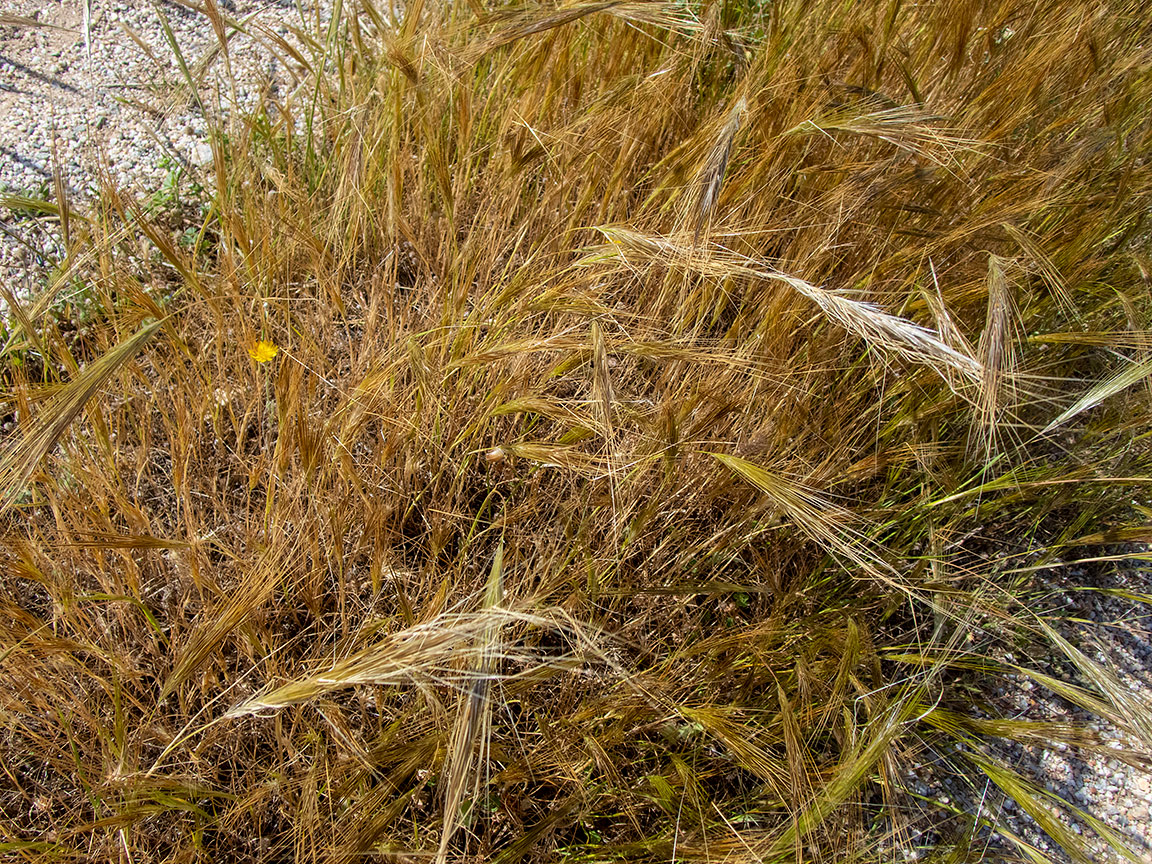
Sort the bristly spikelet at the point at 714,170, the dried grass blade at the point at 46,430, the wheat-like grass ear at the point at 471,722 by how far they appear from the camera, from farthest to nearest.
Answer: the bristly spikelet at the point at 714,170 < the dried grass blade at the point at 46,430 < the wheat-like grass ear at the point at 471,722

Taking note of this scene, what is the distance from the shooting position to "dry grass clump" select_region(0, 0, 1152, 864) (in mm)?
1103

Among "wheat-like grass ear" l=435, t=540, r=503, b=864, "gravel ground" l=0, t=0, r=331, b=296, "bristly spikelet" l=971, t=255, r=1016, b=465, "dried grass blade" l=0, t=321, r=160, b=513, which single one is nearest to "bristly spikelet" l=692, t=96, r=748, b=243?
"bristly spikelet" l=971, t=255, r=1016, b=465

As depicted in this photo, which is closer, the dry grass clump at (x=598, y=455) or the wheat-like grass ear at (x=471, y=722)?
the wheat-like grass ear at (x=471, y=722)

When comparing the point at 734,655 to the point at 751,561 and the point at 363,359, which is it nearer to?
the point at 751,561

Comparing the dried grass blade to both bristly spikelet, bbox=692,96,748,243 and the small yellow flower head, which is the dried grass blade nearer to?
the small yellow flower head

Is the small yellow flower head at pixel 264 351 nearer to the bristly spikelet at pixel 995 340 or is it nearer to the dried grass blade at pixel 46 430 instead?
the dried grass blade at pixel 46 430

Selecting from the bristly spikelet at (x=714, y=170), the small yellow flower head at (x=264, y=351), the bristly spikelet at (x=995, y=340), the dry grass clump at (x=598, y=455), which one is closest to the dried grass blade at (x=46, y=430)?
the dry grass clump at (x=598, y=455)

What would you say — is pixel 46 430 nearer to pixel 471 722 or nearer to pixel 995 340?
pixel 471 722

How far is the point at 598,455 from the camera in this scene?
51.1 inches

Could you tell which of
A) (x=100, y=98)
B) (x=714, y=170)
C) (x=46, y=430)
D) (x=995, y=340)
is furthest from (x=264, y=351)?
(x=995, y=340)

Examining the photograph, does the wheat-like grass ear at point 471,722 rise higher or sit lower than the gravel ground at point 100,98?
lower

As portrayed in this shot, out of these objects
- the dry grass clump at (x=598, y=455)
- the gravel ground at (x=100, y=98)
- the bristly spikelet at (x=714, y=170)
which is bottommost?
the dry grass clump at (x=598, y=455)

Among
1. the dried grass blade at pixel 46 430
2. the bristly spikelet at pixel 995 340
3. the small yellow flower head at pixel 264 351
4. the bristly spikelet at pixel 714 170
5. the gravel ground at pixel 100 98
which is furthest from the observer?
the gravel ground at pixel 100 98

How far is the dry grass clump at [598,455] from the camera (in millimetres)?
1103
